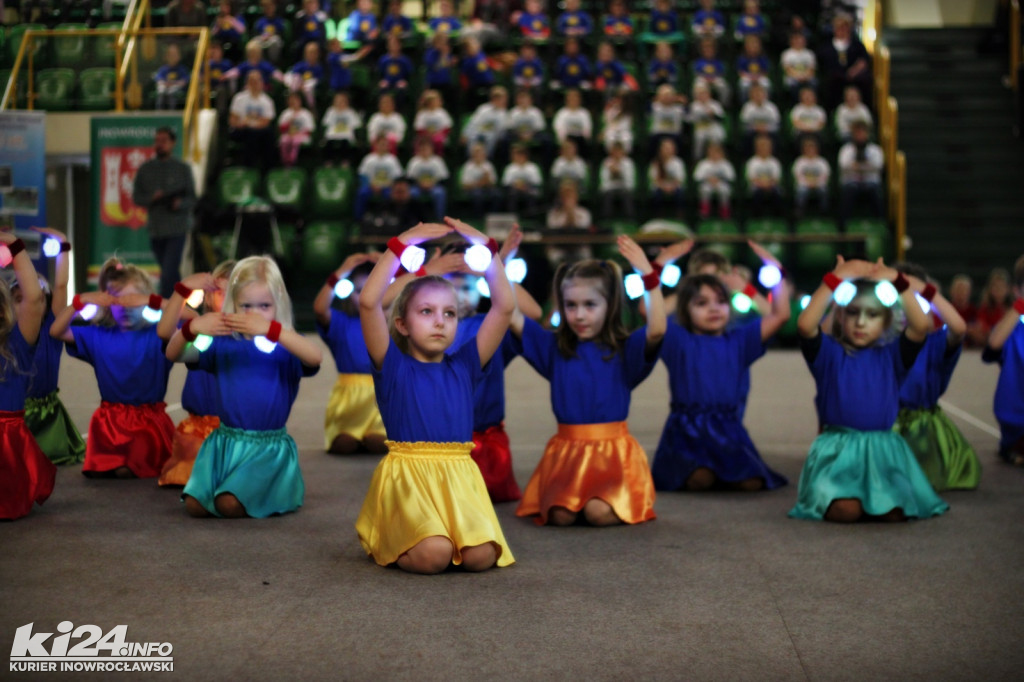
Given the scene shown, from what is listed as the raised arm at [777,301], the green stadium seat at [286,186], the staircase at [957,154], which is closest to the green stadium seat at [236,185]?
the green stadium seat at [286,186]

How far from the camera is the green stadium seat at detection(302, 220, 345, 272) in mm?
13508

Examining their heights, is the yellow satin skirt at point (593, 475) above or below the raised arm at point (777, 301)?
below

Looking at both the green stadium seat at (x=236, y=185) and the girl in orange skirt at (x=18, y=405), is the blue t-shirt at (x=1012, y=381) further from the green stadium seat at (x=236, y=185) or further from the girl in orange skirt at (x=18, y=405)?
the green stadium seat at (x=236, y=185)

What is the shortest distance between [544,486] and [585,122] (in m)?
10.2

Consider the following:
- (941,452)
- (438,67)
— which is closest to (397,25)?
(438,67)

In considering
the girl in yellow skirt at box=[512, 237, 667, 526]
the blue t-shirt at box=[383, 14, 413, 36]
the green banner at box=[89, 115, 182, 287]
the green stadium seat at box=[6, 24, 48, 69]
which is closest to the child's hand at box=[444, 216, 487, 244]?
the girl in yellow skirt at box=[512, 237, 667, 526]

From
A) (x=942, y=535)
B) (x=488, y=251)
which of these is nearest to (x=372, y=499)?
(x=488, y=251)

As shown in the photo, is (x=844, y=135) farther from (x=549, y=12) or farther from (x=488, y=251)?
(x=488, y=251)

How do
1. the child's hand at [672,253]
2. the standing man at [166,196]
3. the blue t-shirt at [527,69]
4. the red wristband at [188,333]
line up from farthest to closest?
the blue t-shirt at [527,69] → the standing man at [166,196] → the child's hand at [672,253] → the red wristband at [188,333]

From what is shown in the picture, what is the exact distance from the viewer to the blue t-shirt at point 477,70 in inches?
603

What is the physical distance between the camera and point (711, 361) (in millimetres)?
5602

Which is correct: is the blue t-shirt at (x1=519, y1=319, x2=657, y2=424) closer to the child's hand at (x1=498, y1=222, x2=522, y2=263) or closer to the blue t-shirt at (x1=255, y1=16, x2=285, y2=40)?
the child's hand at (x1=498, y1=222, x2=522, y2=263)

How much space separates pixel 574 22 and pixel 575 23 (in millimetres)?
20

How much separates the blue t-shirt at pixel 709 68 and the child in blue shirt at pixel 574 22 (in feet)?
6.03
